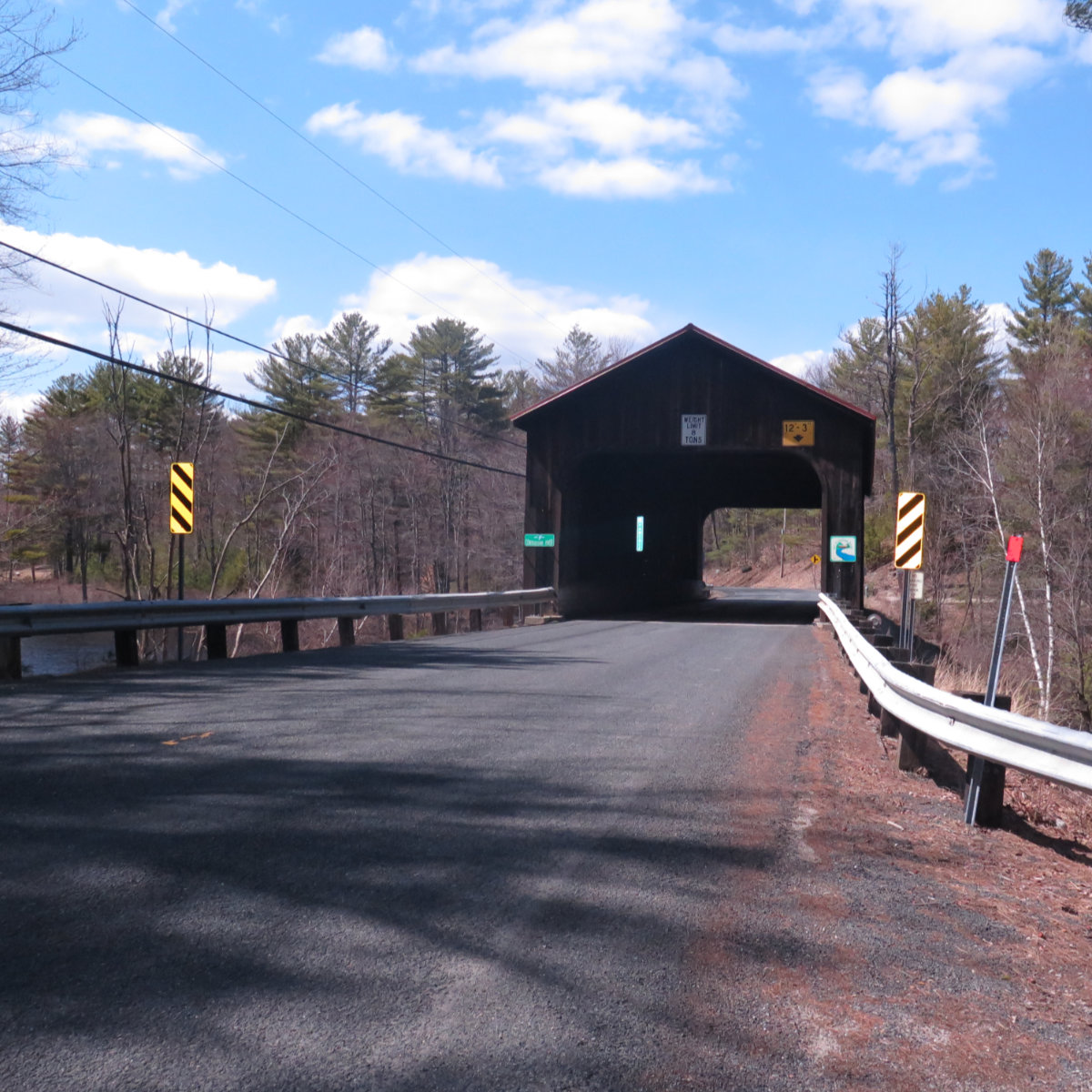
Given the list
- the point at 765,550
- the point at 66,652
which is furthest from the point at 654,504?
the point at 765,550

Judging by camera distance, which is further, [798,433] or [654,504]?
[654,504]

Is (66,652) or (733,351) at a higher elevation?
(733,351)

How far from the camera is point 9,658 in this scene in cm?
1005

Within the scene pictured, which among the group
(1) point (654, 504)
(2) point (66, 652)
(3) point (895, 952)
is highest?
(1) point (654, 504)

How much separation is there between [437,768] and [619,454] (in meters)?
22.7

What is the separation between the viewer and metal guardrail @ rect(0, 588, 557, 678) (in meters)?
10.2

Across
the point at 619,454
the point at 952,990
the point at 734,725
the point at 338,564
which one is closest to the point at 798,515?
the point at 338,564

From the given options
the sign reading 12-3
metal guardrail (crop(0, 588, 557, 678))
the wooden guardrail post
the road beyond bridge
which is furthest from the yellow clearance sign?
the wooden guardrail post

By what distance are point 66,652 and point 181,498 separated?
94.7 feet

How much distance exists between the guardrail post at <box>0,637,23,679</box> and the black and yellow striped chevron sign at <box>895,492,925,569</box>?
11.5m

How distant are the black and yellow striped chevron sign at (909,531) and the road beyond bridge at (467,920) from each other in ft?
27.4

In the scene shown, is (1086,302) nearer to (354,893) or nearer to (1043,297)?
(1043,297)

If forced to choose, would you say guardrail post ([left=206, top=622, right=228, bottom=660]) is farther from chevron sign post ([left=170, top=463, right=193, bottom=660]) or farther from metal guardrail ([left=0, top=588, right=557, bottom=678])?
chevron sign post ([left=170, top=463, right=193, bottom=660])

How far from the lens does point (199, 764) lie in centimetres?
589
